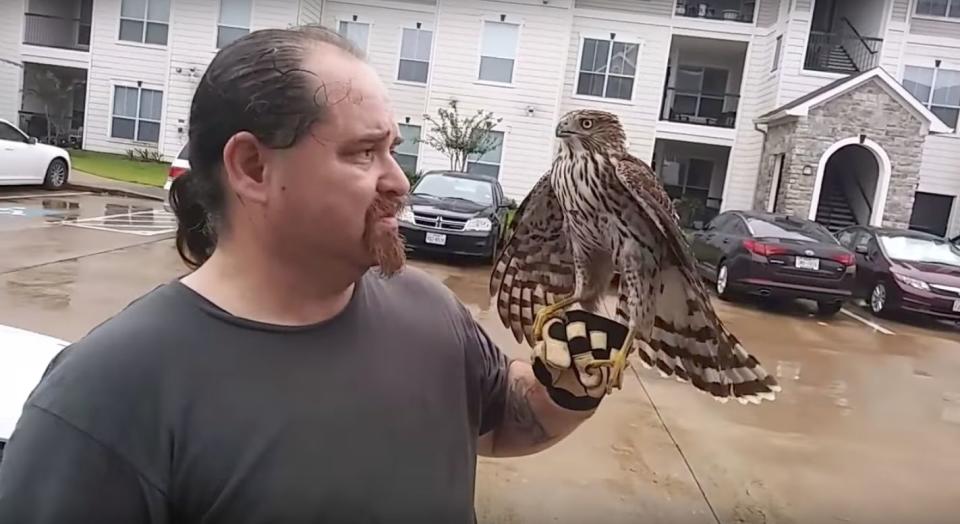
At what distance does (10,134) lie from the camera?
13023 millimetres

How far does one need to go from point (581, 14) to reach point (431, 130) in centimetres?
457

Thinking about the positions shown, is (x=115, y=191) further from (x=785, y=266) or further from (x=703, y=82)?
(x=703, y=82)

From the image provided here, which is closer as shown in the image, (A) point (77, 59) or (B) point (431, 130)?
(B) point (431, 130)

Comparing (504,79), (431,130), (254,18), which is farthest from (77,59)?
(504,79)

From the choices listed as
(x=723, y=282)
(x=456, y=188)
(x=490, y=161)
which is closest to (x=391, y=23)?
(x=490, y=161)

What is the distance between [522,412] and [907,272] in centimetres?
986

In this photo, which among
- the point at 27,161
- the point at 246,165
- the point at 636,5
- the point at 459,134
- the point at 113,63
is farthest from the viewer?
the point at 113,63

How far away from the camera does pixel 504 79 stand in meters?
19.2

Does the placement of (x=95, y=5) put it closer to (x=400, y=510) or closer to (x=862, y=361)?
(x=862, y=361)

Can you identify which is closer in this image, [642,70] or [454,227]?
[454,227]

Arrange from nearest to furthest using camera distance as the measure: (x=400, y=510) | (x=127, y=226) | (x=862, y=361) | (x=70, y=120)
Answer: (x=400, y=510) < (x=862, y=361) < (x=127, y=226) < (x=70, y=120)

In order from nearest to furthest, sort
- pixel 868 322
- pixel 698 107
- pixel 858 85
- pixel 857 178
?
pixel 868 322
pixel 858 85
pixel 857 178
pixel 698 107

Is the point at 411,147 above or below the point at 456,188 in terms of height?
above

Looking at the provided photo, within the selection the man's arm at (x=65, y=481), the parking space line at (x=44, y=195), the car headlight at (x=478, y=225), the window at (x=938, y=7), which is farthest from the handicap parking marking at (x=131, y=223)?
the window at (x=938, y=7)
